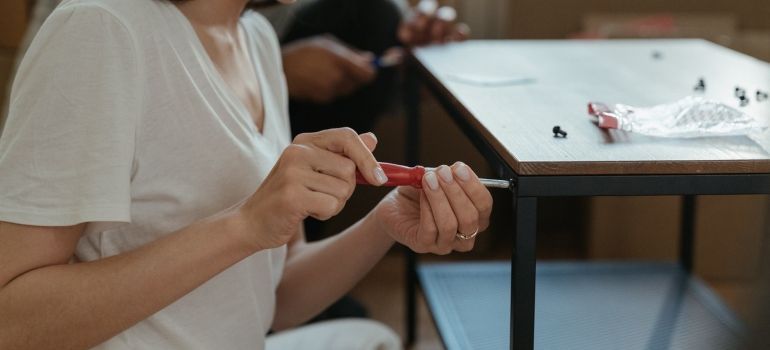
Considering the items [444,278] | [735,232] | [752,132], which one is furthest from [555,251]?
[752,132]

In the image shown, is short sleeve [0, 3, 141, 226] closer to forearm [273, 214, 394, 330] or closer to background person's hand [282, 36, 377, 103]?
forearm [273, 214, 394, 330]

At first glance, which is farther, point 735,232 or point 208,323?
point 735,232

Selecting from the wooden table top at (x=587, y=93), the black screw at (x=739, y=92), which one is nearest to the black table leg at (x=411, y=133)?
the wooden table top at (x=587, y=93)

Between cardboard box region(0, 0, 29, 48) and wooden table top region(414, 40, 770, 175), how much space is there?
0.91 meters

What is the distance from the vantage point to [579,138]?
87 centimetres

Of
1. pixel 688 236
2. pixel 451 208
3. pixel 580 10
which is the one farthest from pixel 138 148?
pixel 580 10

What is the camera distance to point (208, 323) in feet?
3.02

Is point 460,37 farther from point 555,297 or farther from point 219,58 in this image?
point 219,58

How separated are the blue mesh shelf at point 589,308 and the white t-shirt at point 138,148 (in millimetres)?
376

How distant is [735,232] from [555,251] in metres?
0.46

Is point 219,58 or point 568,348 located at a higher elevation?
point 219,58

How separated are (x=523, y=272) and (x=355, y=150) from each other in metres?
0.18

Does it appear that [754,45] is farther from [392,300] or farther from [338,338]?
[338,338]

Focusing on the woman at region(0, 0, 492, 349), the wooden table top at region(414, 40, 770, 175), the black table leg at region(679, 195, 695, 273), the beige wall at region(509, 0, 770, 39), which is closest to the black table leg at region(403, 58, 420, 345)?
the wooden table top at region(414, 40, 770, 175)
